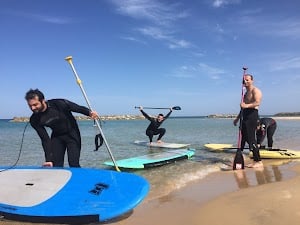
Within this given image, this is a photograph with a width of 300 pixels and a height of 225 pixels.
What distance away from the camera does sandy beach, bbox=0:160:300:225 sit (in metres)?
4.14

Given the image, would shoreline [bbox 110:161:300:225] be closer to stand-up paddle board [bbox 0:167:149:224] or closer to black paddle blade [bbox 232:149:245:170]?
stand-up paddle board [bbox 0:167:149:224]

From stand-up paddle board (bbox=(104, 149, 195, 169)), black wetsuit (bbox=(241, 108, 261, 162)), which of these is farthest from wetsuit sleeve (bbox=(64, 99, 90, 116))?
black wetsuit (bbox=(241, 108, 261, 162))

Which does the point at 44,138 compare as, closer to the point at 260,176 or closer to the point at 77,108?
the point at 77,108

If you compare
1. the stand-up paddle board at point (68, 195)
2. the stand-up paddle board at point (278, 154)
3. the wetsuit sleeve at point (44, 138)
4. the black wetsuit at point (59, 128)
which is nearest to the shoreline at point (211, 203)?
the stand-up paddle board at point (68, 195)

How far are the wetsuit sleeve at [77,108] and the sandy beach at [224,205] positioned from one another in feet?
5.10

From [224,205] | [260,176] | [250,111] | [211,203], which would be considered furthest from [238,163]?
[224,205]

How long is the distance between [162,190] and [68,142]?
6.04ft

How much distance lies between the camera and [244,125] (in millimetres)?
7812

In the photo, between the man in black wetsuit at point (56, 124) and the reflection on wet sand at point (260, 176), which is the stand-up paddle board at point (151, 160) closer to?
the reflection on wet sand at point (260, 176)

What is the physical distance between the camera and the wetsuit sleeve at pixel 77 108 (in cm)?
508

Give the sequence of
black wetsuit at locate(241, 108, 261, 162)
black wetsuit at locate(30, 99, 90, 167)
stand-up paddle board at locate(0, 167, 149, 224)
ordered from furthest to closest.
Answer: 1. black wetsuit at locate(241, 108, 261, 162)
2. black wetsuit at locate(30, 99, 90, 167)
3. stand-up paddle board at locate(0, 167, 149, 224)

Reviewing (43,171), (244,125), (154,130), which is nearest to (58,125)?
(43,171)

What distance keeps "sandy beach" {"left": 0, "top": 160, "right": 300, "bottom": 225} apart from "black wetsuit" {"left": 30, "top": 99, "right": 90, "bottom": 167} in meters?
1.19

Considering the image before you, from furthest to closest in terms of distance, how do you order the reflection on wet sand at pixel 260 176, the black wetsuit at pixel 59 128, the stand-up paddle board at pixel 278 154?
the stand-up paddle board at pixel 278 154, the reflection on wet sand at pixel 260 176, the black wetsuit at pixel 59 128
